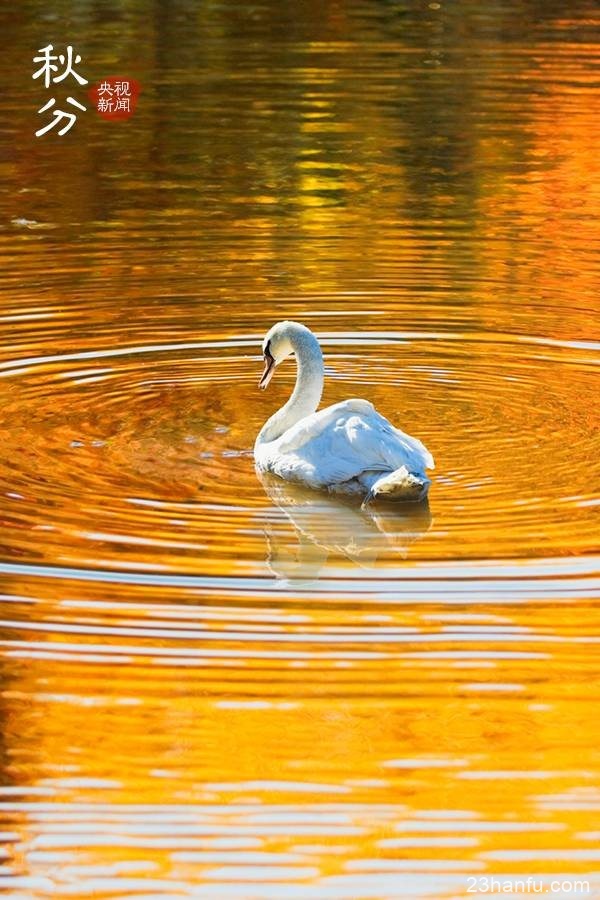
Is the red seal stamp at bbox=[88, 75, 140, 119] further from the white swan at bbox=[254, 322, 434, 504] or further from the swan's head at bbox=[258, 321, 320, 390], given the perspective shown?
the white swan at bbox=[254, 322, 434, 504]

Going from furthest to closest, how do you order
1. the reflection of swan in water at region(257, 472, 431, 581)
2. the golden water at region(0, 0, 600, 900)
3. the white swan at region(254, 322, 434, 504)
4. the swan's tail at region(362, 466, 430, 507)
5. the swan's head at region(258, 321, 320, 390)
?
1. the swan's head at region(258, 321, 320, 390)
2. the white swan at region(254, 322, 434, 504)
3. the swan's tail at region(362, 466, 430, 507)
4. the reflection of swan in water at region(257, 472, 431, 581)
5. the golden water at region(0, 0, 600, 900)

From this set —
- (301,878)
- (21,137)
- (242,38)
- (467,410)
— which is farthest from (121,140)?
(301,878)

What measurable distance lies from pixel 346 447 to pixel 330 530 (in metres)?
0.38

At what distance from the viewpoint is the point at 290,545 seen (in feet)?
25.3

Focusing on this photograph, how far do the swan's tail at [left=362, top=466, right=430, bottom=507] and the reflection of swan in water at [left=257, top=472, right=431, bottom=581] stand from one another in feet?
0.16

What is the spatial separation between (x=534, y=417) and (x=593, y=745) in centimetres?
351

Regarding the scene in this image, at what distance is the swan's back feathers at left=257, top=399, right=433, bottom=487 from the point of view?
8070 millimetres

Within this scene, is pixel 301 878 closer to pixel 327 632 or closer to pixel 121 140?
pixel 327 632

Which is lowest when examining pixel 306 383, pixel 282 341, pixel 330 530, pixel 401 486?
pixel 330 530

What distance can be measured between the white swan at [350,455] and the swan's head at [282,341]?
0.47m

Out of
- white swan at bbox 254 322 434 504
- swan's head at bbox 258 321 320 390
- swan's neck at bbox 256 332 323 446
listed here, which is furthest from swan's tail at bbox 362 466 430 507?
swan's head at bbox 258 321 320 390

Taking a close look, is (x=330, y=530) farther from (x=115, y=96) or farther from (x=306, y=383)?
(x=115, y=96)

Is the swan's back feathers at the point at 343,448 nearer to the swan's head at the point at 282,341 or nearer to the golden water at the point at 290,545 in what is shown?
the golden water at the point at 290,545

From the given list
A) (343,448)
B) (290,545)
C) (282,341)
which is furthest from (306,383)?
(290,545)
